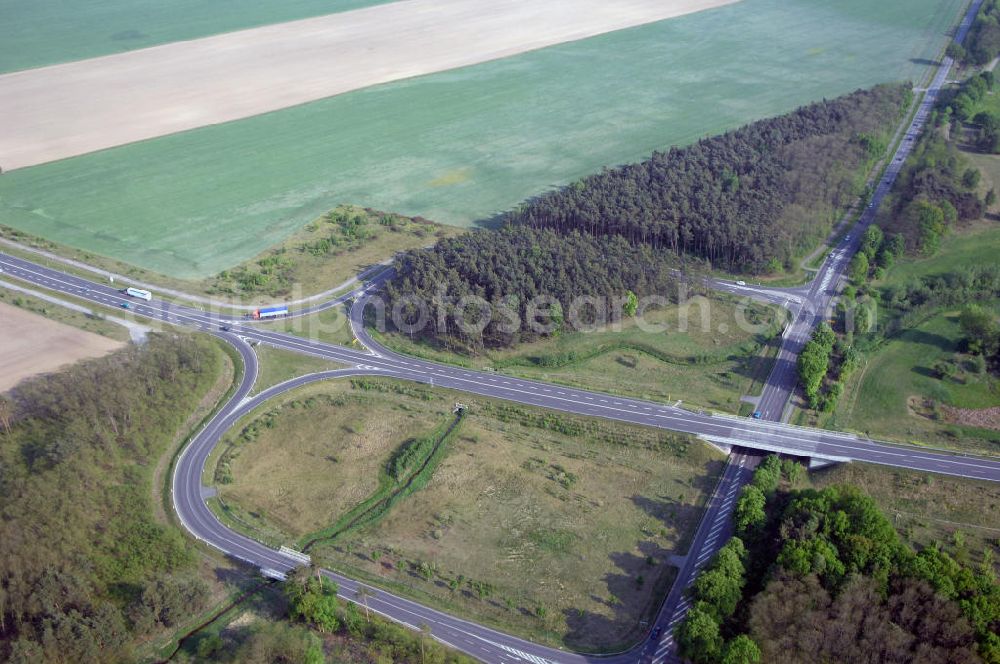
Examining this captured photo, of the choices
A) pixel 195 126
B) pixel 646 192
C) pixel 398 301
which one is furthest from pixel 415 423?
pixel 195 126

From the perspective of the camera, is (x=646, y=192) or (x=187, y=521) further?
(x=646, y=192)

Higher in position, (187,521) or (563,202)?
(563,202)

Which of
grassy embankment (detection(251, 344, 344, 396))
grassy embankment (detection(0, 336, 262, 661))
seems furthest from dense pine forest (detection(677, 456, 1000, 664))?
grassy embankment (detection(251, 344, 344, 396))

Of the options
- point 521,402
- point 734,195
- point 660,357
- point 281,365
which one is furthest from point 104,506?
point 734,195

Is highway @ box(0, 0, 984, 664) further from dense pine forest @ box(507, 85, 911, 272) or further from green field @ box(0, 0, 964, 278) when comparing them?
green field @ box(0, 0, 964, 278)

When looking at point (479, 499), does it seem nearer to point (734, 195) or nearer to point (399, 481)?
point (399, 481)

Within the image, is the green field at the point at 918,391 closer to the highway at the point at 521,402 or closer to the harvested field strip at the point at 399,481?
the highway at the point at 521,402

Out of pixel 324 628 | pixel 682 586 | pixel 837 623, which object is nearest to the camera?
pixel 837 623

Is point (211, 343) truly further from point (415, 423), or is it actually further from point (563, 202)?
point (563, 202)
